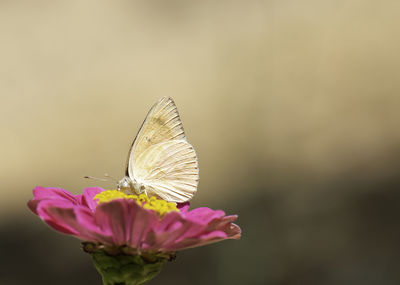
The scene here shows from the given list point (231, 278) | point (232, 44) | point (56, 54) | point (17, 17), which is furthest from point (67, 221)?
point (17, 17)

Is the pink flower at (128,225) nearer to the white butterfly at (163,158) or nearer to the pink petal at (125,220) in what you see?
the pink petal at (125,220)

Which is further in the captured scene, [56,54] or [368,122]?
[56,54]

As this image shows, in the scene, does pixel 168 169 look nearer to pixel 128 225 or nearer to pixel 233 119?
pixel 128 225

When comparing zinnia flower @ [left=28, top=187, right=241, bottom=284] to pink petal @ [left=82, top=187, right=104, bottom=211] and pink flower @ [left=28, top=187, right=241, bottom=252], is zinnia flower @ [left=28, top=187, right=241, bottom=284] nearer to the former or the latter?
pink flower @ [left=28, top=187, right=241, bottom=252]

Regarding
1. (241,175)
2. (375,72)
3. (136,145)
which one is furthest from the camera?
(375,72)

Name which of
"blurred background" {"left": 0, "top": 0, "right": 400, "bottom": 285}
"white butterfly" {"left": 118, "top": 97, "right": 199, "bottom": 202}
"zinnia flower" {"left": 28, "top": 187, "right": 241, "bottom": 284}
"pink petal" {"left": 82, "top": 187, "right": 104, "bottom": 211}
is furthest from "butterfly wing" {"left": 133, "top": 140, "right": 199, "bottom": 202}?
"blurred background" {"left": 0, "top": 0, "right": 400, "bottom": 285}

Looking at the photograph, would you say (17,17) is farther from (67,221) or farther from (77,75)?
(67,221)

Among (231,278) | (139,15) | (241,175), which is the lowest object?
(231,278)
